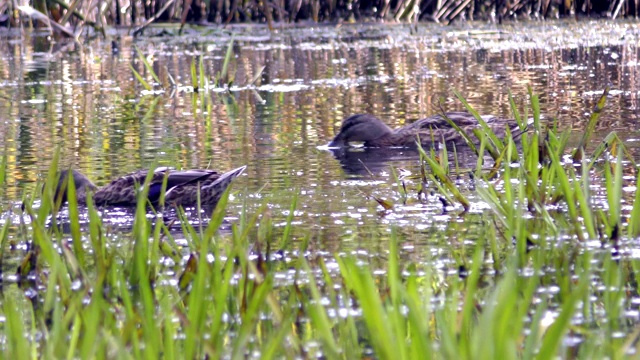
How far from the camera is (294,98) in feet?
36.1

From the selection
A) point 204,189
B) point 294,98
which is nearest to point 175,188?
point 204,189

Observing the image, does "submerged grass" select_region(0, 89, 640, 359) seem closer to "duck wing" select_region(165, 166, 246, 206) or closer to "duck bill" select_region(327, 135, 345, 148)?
"duck wing" select_region(165, 166, 246, 206)

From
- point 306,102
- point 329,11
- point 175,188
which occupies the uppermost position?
point 329,11

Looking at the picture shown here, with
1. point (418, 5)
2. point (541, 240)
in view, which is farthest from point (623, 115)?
point (418, 5)

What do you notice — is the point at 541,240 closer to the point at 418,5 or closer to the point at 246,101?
the point at 246,101

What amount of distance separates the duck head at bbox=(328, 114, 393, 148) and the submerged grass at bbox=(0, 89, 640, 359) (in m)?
3.10

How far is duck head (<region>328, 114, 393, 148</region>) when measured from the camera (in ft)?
26.7

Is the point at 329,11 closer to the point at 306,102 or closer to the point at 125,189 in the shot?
the point at 306,102

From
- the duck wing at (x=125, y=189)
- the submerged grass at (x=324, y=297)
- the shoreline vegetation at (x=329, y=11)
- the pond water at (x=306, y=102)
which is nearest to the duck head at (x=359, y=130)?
the pond water at (x=306, y=102)

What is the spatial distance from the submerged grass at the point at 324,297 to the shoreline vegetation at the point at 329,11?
48.2 ft

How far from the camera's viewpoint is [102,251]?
3605 mm

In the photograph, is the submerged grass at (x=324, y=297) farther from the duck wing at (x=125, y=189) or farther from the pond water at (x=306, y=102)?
the duck wing at (x=125, y=189)

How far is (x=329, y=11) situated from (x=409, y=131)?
13572 mm

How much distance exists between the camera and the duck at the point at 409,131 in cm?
806
